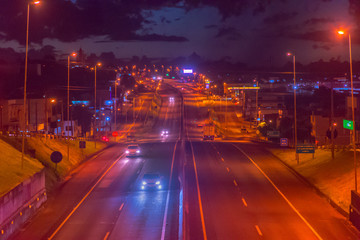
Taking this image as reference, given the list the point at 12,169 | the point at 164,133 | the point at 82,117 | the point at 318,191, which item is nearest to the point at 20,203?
the point at 12,169

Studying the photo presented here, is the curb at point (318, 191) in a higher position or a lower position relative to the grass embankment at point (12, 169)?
lower

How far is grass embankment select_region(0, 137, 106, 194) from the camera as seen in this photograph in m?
23.5

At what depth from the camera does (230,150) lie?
5172 centimetres

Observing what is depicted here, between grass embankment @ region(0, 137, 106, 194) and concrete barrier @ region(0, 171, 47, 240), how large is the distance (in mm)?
430

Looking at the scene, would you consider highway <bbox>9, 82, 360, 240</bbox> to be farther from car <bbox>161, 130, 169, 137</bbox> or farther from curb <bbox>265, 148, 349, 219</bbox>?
car <bbox>161, 130, 169, 137</bbox>

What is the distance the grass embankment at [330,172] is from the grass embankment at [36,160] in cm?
1917

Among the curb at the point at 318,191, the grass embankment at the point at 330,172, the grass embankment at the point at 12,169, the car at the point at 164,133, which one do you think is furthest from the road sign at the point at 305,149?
the car at the point at 164,133

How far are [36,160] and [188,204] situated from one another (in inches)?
508

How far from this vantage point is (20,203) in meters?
21.7

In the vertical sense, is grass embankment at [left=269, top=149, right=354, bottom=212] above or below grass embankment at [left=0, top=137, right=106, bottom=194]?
below

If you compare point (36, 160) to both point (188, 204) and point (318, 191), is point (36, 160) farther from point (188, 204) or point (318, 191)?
point (318, 191)

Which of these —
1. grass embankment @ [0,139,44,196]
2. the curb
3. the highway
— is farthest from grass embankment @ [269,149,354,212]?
grass embankment @ [0,139,44,196]

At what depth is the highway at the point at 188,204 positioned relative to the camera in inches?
813

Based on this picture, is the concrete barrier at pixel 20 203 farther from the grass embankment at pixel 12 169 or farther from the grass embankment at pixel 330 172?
the grass embankment at pixel 330 172
